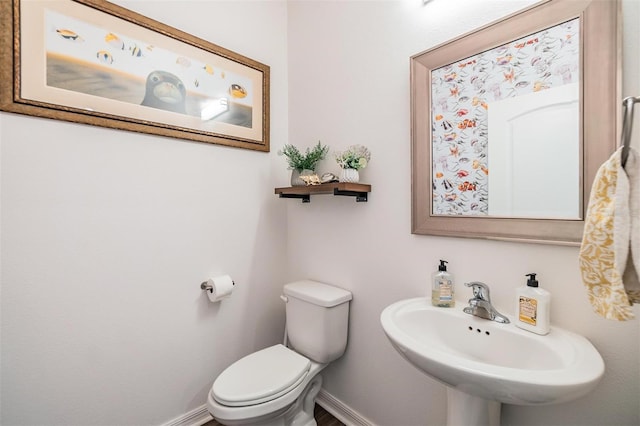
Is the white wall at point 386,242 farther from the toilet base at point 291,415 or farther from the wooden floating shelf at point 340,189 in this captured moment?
the toilet base at point 291,415

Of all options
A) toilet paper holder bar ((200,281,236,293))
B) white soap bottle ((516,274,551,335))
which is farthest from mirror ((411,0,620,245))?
toilet paper holder bar ((200,281,236,293))

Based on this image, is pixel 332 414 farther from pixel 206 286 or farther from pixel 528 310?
pixel 528 310

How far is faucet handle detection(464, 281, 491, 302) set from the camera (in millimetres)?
997

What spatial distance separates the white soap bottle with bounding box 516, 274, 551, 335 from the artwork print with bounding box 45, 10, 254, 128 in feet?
5.09

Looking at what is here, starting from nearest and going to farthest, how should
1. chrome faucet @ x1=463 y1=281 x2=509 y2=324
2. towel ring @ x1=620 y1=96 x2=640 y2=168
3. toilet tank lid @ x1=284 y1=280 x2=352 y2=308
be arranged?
towel ring @ x1=620 y1=96 x2=640 y2=168, chrome faucet @ x1=463 y1=281 x2=509 y2=324, toilet tank lid @ x1=284 y1=280 x2=352 y2=308

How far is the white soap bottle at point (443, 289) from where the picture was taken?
1.08 meters

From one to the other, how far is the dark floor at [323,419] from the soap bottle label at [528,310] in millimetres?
1157

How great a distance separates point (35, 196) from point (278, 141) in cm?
119

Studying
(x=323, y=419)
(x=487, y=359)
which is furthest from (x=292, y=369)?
(x=487, y=359)

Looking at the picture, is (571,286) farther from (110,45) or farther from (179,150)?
(110,45)

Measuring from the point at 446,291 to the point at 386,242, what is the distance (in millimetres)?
356

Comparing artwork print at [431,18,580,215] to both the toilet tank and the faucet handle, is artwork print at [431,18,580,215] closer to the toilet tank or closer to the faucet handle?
the faucet handle

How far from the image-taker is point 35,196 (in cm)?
110

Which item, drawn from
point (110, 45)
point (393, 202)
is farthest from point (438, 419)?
point (110, 45)
